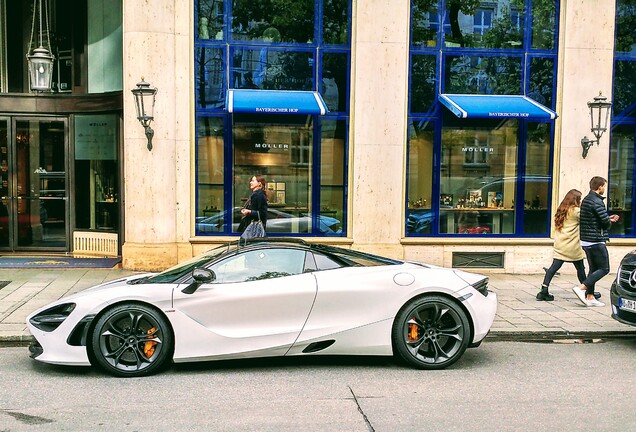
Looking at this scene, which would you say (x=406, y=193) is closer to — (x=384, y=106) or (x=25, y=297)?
(x=384, y=106)

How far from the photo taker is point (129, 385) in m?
5.77

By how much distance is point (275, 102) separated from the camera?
38.6 feet

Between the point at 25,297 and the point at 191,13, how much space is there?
19.5 ft

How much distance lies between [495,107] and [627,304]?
5747 millimetres

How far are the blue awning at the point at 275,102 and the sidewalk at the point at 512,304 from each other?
3.74m

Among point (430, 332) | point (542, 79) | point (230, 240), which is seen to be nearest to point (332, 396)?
point (430, 332)

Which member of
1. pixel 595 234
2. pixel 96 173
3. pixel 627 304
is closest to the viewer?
pixel 627 304

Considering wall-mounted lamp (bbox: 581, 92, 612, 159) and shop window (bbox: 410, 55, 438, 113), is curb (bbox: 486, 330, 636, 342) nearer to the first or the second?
wall-mounted lamp (bbox: 581, 92, 612, 159)

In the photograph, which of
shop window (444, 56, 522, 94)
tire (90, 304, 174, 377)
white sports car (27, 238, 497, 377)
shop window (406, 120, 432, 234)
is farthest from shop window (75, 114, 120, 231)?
tire (90, 304, 174, 377)

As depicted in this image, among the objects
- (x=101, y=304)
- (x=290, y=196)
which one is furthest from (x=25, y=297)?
(x=290, y=196)

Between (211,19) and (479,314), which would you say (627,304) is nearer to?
(479,314)

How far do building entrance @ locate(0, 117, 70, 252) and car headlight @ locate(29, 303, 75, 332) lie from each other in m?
8.04

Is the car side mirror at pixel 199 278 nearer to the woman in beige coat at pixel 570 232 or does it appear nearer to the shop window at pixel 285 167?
the woman in beige coat at pixel 570 232

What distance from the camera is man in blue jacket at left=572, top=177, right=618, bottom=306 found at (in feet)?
30.8
